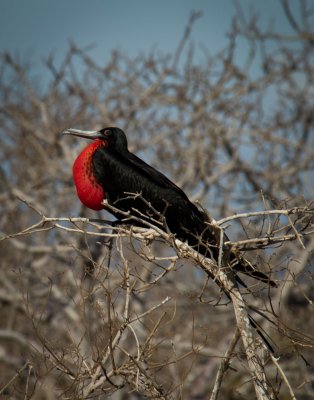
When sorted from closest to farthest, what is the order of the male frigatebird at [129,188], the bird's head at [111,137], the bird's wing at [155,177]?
the male frigatebird at [129,188]
the bird's wing at [155,177]
the bird's head at [111,137]

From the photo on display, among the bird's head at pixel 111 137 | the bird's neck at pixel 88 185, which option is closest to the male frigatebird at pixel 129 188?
the bird's neck at pixel 88 185

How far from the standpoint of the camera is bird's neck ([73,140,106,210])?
4.77m

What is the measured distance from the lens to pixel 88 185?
4816 millimetres

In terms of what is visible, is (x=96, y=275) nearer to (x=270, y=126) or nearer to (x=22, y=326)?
(x=270, y=126)

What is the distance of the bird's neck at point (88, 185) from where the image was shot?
15.6 ft

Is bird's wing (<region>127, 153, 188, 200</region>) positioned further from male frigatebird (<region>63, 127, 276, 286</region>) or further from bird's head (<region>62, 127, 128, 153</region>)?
bird's head (<region>62, 127, 128, 153</region>)

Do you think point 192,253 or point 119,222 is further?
point 119,222

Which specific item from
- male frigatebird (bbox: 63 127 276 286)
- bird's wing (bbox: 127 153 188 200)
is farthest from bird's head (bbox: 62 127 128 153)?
bird's wing (bbox: 127 153 188 200)

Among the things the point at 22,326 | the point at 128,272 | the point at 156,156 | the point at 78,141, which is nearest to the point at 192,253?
the point at 128,272

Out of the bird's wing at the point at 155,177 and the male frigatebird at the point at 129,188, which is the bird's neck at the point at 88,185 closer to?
the male frigatebird at the point at 129,188

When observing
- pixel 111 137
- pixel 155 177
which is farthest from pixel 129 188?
pixel 111 137

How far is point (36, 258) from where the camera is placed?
11.5 m

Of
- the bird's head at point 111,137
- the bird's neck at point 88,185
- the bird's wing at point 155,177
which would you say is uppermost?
the bird's head at point 111,137

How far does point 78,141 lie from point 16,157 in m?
1.91
